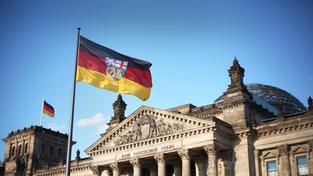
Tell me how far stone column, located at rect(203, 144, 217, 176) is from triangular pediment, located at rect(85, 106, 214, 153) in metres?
2.33

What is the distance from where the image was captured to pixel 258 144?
147ft

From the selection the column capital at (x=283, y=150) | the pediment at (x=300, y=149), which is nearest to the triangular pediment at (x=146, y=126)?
the column capital at (x=283, y=150)

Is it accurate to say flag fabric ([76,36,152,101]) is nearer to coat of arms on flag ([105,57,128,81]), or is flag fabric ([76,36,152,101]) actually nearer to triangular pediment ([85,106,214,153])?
coat of arms on flag ([105,57,128,81])

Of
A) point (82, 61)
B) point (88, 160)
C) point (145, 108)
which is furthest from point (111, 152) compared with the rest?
point (82, 61)

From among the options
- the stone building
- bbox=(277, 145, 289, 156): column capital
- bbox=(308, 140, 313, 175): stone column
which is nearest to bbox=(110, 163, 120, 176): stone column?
the stone building

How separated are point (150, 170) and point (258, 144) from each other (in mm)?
13627

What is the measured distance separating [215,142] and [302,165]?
857 centimetres

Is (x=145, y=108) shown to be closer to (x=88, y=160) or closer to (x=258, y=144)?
(x=258, y=144)

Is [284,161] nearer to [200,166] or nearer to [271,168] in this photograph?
[271,168]

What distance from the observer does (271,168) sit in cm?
4412

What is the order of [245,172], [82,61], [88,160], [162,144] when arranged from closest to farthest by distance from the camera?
[82,61] → [245,172] → [162,144] → [88,160]

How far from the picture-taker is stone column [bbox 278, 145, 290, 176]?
42.4 metres

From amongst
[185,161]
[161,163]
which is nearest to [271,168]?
[185,161]

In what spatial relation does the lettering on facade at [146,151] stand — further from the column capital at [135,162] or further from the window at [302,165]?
the window at [302,165]
